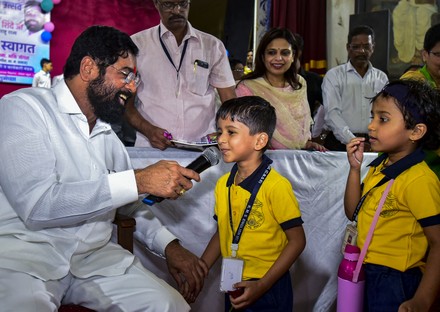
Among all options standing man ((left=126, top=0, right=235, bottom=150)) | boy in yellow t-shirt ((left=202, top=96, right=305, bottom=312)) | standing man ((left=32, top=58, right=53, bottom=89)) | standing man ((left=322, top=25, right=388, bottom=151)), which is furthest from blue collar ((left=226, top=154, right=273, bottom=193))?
standing man ((left=32, top=58, right=53, bottom=89))

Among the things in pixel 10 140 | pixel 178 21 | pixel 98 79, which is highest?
pixel 178 21

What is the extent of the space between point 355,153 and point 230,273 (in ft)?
2.64

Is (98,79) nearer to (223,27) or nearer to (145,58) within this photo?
(145,58)

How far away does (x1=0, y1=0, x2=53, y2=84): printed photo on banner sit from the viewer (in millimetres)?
9320

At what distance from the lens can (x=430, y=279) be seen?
2.03 metres

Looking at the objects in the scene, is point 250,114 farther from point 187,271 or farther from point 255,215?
point 187,271

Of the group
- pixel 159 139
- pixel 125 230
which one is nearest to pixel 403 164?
pixel 125 230

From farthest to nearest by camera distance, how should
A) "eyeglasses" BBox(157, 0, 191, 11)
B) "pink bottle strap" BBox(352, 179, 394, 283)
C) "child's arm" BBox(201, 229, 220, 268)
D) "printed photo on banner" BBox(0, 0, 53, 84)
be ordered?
"printed photo on banner" BBox(0, 0, 53, 84), "eyeglasses" BBox(157, 0, 191, 11), "child's arm" BBox(201, 229, 220, 268), "pink bottle strap" BBox(352, 179, 394, 283)

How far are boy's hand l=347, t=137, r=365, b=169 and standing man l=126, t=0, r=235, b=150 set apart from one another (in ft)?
4.67

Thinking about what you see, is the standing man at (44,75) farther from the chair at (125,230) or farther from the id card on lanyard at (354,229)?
the id card on lanyard at (354,229)

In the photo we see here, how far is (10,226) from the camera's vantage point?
195 centimetres

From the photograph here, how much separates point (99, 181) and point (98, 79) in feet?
1.55

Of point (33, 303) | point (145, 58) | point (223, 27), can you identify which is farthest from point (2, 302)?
point (223, 27)

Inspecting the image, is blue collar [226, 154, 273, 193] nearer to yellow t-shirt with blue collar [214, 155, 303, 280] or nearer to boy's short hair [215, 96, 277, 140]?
yellow t-shirt with blue collar [214, 155, 303, 280]
